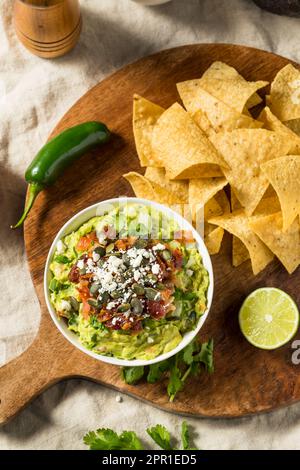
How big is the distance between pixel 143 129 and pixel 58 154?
473 millimetres

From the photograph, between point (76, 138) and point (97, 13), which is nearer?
point (76, 138)

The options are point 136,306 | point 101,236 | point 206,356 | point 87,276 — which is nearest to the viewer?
point 136,306

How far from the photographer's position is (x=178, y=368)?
375 centimetres

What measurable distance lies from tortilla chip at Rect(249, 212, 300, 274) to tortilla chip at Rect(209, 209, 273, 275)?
40 millimetres

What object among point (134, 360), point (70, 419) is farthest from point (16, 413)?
point (134, 360)

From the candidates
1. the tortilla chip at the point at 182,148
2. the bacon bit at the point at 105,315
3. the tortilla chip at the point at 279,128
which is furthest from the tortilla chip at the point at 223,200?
the bacon bit at the point at 105,315

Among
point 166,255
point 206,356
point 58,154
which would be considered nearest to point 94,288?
point 166,255

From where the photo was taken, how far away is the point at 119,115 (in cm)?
401

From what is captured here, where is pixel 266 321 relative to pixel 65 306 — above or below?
below

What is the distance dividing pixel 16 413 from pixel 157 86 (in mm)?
1931

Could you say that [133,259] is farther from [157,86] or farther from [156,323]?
[157,86]

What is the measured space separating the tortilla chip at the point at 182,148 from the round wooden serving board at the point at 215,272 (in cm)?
21

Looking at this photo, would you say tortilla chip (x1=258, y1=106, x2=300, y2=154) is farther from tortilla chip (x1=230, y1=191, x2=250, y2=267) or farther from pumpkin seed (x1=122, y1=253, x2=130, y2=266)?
pumpkin seed (x1=122, y1=253, x2=130, y2=266)

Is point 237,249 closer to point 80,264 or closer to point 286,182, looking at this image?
point 286,182
